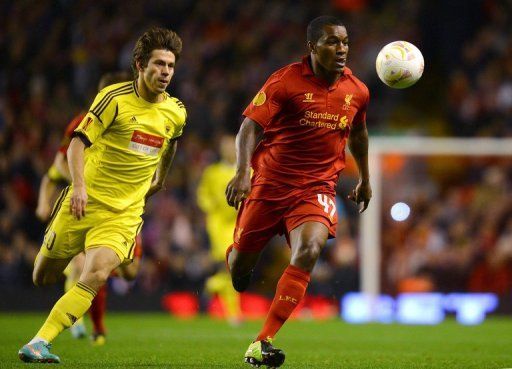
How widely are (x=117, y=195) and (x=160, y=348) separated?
213 cm

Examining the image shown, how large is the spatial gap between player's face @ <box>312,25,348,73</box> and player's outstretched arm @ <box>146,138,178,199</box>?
133 centimetres

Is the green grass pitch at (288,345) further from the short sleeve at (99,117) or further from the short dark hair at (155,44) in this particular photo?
the short dark hair at (155,44)

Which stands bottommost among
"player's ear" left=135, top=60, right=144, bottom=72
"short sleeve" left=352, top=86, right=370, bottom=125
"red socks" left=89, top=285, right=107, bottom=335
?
"red socks" left=89, top=285, right=107, bottom=335

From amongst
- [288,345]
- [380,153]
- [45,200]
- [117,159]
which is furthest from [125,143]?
[380,153]

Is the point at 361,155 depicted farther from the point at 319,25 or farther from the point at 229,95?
the point at 229,95

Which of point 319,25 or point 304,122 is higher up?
point 319,25

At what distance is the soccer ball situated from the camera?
7867 millimetres

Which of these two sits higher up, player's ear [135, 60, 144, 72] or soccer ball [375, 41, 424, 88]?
soccer ball [375, 41, 424, 88]

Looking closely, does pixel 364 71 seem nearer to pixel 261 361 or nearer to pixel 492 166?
pixel 492 166

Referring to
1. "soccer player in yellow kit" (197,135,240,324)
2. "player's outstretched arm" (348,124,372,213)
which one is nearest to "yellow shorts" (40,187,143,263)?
"player's outstretched arm" (348,124,372,213)

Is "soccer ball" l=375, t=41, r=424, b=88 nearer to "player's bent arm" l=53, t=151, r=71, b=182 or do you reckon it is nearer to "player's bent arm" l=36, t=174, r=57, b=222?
"player's bent arm" l=53, t=151, r=71, b=182

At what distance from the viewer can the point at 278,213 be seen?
775cm

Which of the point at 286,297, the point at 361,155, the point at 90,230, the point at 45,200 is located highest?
the point at 45,200

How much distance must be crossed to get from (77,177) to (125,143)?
575mm
